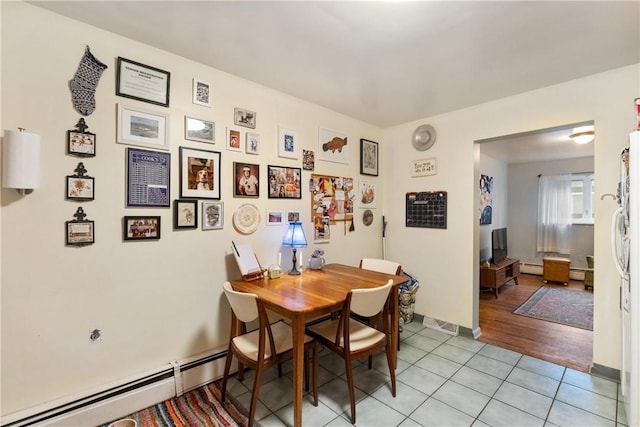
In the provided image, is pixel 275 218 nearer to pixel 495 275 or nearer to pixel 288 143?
pixel 288 143

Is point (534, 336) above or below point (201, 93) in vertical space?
below

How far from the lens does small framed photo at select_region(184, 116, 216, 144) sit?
2064 mm

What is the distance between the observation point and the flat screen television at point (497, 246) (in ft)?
16.3

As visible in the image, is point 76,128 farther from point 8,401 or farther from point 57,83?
point 8,401

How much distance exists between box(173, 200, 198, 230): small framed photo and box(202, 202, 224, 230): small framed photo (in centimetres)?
6

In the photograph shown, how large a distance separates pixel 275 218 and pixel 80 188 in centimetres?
136

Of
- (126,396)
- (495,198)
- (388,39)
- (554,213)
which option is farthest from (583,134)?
(126,396)

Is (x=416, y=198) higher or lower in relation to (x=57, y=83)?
lower

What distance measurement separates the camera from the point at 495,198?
5.67 meters

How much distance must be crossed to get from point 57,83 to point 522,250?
24.7 feet

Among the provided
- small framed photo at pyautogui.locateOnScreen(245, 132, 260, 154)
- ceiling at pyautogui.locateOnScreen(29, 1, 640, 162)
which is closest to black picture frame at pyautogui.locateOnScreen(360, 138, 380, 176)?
ceiling at pyautogui.locateOnScreen(29, 1, 640, 162)

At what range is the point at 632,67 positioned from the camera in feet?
6.91

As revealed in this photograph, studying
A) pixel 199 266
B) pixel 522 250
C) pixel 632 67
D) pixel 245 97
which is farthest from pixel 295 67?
pixel 522 250

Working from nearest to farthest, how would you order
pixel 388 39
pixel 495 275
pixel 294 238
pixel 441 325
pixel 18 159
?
pixel 18 159, pixel 388 39, pixel 294 238, pixel 441 325, pixel 495 275
